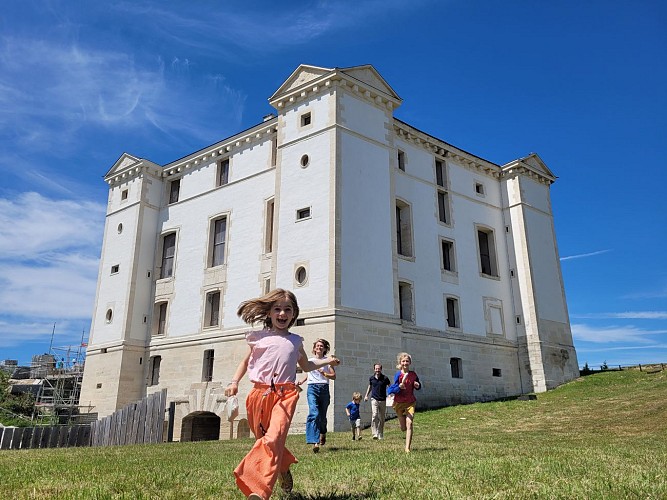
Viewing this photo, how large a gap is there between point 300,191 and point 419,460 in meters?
17.9

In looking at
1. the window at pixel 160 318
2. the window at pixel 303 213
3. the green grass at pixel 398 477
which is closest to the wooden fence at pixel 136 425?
the window at pixel 303 213

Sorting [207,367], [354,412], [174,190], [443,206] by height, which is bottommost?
[354,412]

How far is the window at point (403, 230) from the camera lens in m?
26.1

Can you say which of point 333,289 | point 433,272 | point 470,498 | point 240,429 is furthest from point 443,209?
point 470,498

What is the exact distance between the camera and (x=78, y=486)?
5195 millimetres

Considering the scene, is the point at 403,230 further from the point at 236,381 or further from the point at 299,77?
the point at 236,381

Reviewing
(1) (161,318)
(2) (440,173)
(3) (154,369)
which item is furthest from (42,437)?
(2) (440,173)

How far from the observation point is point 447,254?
28.4 m

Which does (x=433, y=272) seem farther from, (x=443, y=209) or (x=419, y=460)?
(x=419, y=460)

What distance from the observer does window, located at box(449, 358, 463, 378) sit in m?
25.9

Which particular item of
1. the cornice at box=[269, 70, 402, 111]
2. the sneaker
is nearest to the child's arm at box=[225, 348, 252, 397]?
the sneaker

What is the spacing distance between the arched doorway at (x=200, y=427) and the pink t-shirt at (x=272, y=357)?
23307 millimetres

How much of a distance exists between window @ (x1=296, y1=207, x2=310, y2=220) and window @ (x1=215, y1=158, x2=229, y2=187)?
8217 mm

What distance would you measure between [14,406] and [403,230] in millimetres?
31265
